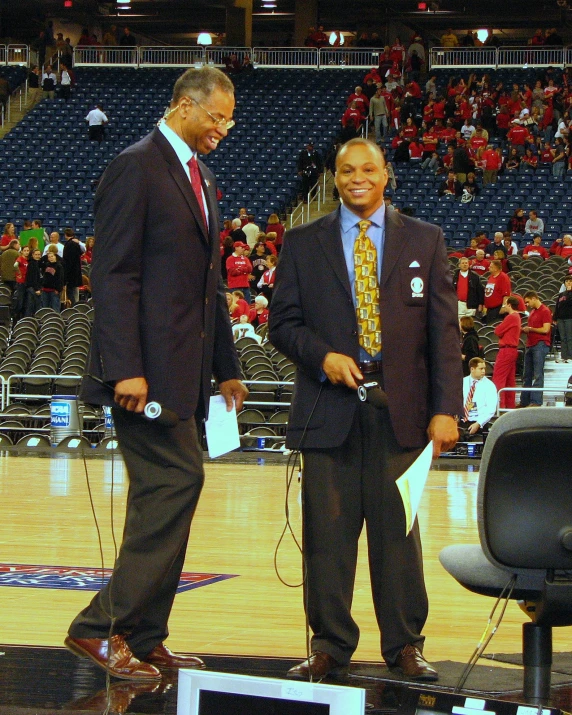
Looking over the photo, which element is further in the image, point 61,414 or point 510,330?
point 510,330

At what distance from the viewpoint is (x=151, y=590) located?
3.40 meters

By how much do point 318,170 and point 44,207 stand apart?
17.0 ft

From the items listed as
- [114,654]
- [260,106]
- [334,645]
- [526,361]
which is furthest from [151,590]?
[260,106]

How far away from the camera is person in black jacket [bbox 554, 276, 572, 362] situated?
555 inches

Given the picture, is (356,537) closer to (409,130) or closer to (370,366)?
(370,366)

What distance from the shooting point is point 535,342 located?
43.5 feet

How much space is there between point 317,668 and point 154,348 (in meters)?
1.04

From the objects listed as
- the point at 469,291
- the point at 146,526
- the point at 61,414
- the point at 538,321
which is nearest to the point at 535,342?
the point at 538,321

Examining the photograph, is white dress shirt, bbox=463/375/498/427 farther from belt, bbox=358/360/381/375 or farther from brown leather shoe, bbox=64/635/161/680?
brown leather shoe, bbox=64/635/161/680

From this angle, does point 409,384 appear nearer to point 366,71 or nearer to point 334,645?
point 334,645

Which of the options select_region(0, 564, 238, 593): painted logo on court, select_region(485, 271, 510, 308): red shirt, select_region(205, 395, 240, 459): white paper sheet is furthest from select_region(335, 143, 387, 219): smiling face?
select_region(485, 271, 510, 308): red shirt

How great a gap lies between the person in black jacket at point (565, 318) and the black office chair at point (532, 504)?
11308mm

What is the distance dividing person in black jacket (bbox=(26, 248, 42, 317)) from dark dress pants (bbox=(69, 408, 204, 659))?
537 inches

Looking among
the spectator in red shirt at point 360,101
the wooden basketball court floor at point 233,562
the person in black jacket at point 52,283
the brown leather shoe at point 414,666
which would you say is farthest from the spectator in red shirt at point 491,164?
the brown leather shoe at point 414,666
